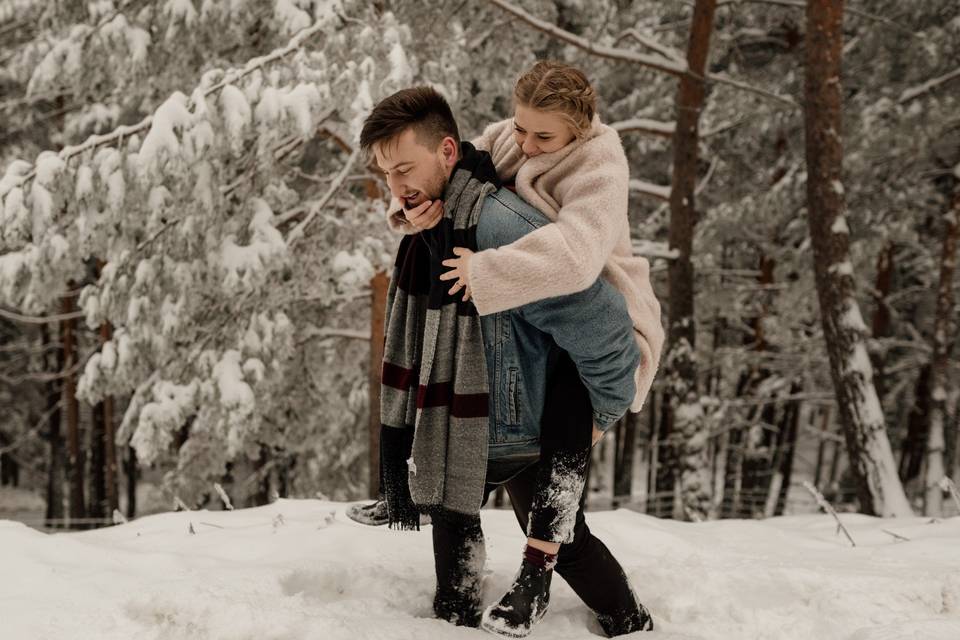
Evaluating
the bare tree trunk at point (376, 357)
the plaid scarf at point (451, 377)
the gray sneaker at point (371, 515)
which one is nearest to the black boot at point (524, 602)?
the plaid scarf at point (451, 377)

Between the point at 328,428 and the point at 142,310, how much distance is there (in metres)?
4.40

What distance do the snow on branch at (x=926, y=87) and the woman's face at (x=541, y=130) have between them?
9.24 m

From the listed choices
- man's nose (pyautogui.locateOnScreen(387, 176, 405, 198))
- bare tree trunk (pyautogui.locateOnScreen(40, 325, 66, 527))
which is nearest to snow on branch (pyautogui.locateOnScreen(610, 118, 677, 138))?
man's nose (pyautogui.locateOnScreen(387, 176, 405, 198))

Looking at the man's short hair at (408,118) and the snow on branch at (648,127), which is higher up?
the snow on branch at (648,127)

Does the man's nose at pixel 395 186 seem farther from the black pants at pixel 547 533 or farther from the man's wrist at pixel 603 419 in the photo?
the man's wrist at pixel 603 419

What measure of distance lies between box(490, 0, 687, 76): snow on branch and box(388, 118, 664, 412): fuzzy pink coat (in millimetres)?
4636

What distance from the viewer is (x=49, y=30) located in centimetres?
821

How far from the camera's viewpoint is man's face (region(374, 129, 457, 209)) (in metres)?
2.17

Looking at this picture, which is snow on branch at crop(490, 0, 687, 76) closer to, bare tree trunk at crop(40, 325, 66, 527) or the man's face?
the man's face

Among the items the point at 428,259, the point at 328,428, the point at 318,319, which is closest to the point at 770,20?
the point at 318,319

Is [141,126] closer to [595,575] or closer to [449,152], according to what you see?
[449,152]

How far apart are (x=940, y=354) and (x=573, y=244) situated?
10.6m

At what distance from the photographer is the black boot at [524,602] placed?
7.30ft

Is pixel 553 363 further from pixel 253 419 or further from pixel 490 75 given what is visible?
pixel 490 75
